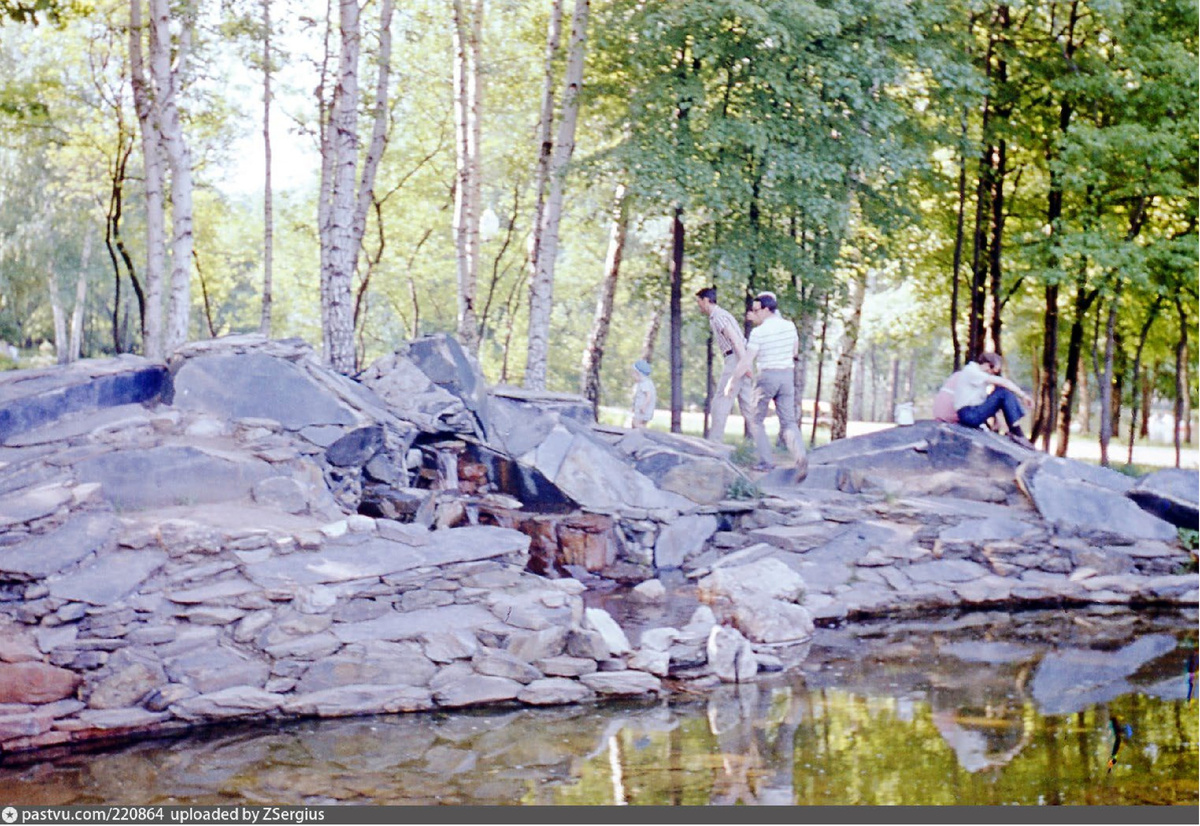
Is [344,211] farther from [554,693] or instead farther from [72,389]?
[554,693]

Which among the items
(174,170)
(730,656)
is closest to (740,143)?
(174,170)

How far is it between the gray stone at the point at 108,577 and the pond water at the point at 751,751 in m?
1.12

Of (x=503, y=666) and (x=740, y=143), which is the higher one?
(x=740, y=143)

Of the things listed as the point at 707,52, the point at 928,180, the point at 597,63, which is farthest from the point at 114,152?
the point at 928,180

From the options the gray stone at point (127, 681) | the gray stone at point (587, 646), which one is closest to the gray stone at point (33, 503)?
the gray stone at point (127, 681)

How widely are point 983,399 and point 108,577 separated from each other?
34.6ft

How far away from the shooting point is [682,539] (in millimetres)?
11734

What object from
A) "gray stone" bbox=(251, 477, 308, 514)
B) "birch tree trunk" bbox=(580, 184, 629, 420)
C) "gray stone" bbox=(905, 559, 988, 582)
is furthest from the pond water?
"birch tree trunk" bbox=(580, 184, 629, 420)

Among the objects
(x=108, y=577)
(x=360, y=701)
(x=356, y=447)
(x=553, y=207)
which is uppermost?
(x=553, y=207)

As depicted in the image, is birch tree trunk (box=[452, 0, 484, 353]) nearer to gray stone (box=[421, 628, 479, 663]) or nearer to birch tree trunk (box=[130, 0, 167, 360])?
birch tree trunk (box=[130, 0, 167, 360])

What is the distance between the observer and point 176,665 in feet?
24.8

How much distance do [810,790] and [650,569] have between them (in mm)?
5309

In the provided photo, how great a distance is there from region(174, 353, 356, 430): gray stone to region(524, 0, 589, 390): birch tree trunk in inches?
247

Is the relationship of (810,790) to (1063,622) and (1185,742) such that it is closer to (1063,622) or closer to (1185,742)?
(1185,742)
